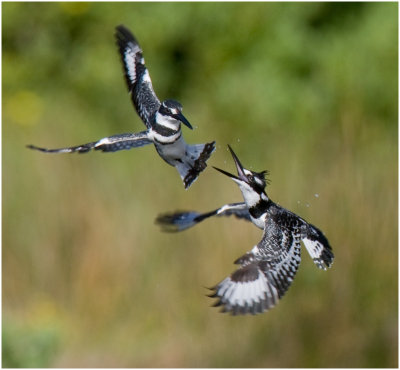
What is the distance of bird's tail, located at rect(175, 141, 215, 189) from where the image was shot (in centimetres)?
192

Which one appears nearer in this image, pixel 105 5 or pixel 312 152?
pixel 312 152

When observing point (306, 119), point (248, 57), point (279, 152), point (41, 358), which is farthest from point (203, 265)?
point (248, 57)

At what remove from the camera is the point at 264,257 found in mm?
2135

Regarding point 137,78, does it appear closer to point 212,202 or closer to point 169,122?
point 169,122

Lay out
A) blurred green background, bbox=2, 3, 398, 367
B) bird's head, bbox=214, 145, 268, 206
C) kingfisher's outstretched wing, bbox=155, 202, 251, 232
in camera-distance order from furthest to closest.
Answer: blurred green background, bbox=2, 3, 398, 367 < kingfisher's outstretched wing, bbox=155, 202, 251, 232 < bird's head, bbox=214, 145, 268, 206

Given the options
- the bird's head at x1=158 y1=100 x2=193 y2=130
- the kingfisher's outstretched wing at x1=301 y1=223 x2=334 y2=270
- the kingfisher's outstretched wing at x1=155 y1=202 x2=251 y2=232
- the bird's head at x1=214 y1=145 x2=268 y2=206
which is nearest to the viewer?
the bird's head at x1=158 y1=100 x2=193 y2=130

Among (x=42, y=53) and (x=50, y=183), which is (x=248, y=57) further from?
(x=50, y=183)

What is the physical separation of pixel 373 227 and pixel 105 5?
4.09m

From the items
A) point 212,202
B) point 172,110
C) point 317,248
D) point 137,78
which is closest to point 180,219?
point 317,248

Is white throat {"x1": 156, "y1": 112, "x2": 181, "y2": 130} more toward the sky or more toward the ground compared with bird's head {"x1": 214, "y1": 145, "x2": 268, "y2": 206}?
more toward the sky

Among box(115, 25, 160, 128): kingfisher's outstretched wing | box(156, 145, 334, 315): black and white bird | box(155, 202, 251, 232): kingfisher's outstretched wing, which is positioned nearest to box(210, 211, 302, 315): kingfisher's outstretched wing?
box(156, 145, 334, 315): black and white bird

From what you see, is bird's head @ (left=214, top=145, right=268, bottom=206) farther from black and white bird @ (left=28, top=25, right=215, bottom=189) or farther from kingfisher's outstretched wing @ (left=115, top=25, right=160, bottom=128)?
kingfisher's outstretched wing @ (left=115, top=25, right=160, bottom=128)

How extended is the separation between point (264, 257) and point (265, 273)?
14 cm

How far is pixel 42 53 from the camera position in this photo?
857 centimetres
